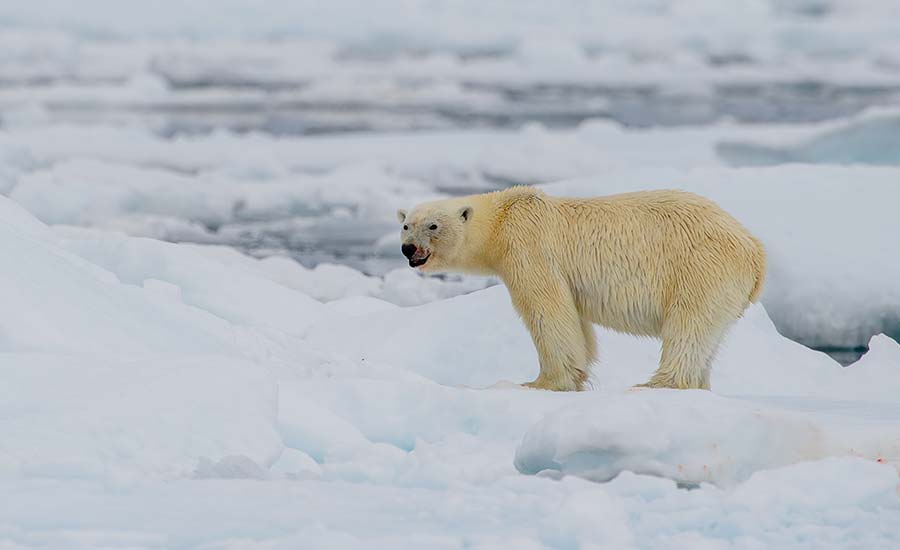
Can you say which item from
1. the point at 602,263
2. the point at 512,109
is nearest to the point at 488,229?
the point at 602,263

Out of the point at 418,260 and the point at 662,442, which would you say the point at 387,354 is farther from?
the point at 662,442

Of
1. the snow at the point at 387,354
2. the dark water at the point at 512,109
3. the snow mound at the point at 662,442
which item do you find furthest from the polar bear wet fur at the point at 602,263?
the dark water at the point at 512,109

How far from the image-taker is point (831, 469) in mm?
2799

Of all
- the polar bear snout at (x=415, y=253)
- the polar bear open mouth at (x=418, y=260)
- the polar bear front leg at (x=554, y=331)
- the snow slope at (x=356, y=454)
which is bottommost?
the snow slope at (x=356, y=454)

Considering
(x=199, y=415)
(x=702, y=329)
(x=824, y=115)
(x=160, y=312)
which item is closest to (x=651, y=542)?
(x=199, y=415)

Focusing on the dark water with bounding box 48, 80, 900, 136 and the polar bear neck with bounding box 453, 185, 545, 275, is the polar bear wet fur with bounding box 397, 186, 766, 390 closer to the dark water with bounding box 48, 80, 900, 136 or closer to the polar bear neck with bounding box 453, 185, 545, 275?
the polar bear neck with bounding box 453, 185, 545, 275

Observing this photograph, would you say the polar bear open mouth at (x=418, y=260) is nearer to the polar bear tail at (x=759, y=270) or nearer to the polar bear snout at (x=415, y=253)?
the polar bear snout at (x=415, y=253)

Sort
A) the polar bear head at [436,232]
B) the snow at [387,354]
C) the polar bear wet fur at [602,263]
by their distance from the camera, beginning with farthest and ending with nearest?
1. the polar bear head at [436,232]
2. the polar bear wet fur at [602,263]
3. the snow at [387,354]

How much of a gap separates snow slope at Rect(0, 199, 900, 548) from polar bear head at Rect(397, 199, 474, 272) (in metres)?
0.49

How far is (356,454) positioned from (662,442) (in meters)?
0.78

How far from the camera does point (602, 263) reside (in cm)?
426

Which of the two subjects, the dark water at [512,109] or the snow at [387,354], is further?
the dark water at [512,109]

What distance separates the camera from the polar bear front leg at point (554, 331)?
4.30m

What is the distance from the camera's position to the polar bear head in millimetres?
4457
